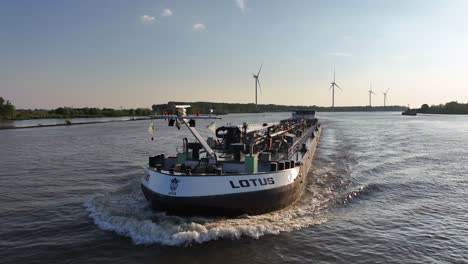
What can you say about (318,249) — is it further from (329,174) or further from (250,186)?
(329,174)

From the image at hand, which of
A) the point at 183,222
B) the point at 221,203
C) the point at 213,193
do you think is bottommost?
the point at 183,222

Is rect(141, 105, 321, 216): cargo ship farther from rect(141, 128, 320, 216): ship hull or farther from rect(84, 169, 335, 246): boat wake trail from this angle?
rect(84, 169, 335, 246): boat wake trail

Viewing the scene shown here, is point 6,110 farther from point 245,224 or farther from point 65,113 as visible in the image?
point 245,224

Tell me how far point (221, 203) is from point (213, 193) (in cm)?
58

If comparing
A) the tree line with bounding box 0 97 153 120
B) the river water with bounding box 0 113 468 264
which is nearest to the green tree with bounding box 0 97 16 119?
the tree line with bounding box 0 97 153 120

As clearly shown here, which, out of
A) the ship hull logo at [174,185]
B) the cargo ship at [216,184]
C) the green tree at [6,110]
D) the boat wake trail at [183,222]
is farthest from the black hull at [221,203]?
the green tree at [6,110]

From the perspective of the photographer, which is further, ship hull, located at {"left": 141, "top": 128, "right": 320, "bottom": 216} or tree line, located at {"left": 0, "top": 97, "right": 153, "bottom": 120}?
tree line, located at {"left": 0, "top": 97, "right": 153, "bottom": 120}

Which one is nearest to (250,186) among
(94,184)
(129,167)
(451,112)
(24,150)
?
(94,184)

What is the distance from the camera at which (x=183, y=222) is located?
14.6 meters

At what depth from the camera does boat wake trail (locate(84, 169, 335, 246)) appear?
1355 cm

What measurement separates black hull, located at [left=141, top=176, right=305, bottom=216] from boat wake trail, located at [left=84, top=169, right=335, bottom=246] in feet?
1.13

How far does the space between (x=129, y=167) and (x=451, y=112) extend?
202 metres

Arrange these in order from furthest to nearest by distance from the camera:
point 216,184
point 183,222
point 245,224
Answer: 1. point 245,224
2. point 183,222
3. point 216,184

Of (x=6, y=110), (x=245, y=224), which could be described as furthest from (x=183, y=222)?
(x=6, y=110)
